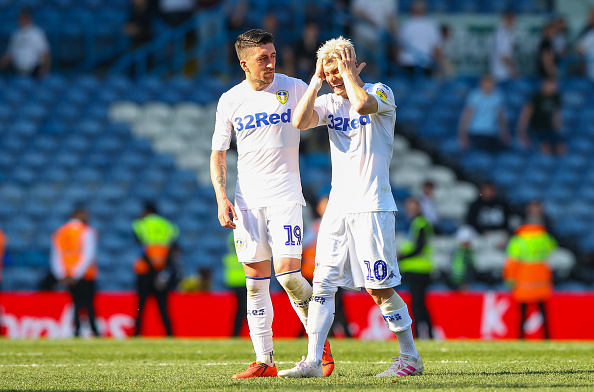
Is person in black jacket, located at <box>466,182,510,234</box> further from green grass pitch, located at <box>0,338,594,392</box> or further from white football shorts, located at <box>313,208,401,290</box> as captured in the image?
white football shorts, located at <box>313,208,401,290</box>

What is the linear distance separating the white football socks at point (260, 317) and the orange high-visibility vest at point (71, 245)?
7028 millimetres

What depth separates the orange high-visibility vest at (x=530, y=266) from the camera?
12.9 m

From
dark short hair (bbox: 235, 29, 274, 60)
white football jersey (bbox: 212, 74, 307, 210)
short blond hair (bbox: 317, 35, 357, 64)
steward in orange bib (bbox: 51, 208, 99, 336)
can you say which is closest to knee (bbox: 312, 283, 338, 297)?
white football jersey (bbox: 212, 74, 307, 210)

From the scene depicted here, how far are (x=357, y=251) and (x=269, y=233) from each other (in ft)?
2.11

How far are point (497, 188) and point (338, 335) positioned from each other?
18.5ft

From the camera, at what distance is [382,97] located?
21.2 feet

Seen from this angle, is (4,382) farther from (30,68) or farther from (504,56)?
(504,56)

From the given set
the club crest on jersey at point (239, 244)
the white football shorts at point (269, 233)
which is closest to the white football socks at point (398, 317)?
the white football shorts at point (269, 233)

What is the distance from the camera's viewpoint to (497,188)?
18.1m

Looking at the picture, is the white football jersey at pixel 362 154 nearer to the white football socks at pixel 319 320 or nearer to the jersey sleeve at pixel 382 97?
the jersey sleeve at pixel 382 97

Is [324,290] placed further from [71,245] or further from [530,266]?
[71,245]

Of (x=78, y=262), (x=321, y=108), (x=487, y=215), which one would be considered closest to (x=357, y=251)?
(x=321, y=108)

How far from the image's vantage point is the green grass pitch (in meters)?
6.08

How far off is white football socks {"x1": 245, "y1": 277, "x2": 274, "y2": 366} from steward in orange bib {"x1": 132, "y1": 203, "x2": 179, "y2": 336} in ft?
21.2
